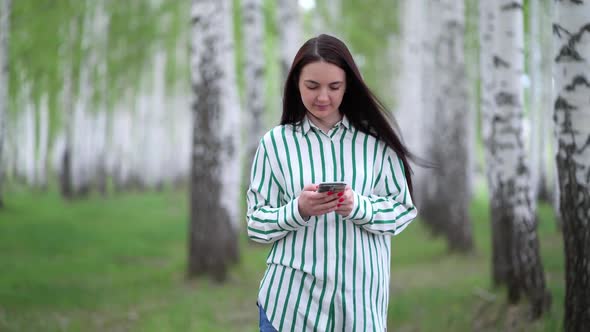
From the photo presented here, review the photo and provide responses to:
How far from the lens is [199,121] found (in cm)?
805

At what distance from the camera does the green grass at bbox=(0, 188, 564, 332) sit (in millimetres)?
6027

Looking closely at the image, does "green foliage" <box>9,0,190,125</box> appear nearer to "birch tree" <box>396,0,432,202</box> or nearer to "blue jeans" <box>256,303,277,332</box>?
"birch tree" <box>396,0,432,202</box>

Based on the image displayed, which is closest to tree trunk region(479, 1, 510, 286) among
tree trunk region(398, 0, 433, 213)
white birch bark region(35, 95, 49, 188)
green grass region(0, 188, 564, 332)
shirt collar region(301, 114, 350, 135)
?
green grass region(0, 188, 564, 332)

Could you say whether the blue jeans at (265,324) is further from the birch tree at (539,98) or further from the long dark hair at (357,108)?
the birch tree at (539,98)

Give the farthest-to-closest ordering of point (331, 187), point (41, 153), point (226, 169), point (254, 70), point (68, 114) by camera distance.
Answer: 1. point (41, 153)
2. point (68, 114)
3. point (254, 70)
4. point (226, 169)
5. point (331, 187)

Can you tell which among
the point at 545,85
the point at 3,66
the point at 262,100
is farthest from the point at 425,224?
the point at 3,66

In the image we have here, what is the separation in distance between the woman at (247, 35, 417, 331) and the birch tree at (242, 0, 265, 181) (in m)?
9.38

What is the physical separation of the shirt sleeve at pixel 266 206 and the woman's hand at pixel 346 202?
0.48 feet

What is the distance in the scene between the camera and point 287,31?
12438 millimetres

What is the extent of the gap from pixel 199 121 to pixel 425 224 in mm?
8015

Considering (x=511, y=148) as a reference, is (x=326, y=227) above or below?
below

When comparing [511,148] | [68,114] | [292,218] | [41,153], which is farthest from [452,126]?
[41,153]

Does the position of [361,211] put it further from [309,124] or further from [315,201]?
[309,124]

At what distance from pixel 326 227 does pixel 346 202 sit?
0.65ft
